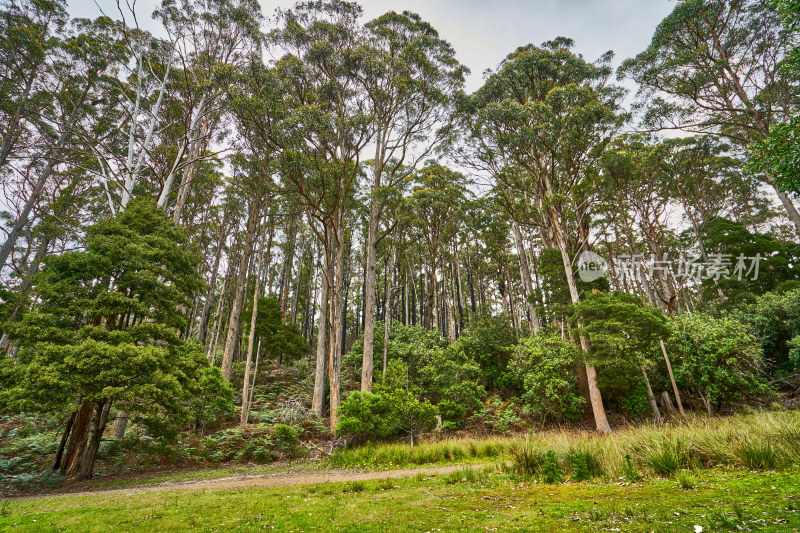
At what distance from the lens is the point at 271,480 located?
799cm

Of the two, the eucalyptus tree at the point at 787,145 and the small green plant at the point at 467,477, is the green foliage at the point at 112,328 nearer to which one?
the small green plant at the point at 467,477

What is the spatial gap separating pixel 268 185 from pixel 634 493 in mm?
17517

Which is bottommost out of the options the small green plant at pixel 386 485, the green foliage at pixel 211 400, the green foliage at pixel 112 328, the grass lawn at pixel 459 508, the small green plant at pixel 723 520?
the small green plant at pixel 386 485

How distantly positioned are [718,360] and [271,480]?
55.2 ft

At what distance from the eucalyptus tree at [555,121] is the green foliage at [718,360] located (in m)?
4.49

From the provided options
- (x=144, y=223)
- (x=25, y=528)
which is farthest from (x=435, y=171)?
(x=25, y=528)

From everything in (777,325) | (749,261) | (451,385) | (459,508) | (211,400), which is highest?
(749,261)

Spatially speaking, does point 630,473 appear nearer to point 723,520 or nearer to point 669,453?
point 669,453

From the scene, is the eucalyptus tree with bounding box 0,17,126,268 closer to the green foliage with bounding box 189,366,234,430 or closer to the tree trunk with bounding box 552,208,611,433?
the green foliage with bounding box 189,366,234,430

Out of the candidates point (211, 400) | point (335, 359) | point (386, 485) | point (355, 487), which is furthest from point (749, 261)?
point (211, 400)

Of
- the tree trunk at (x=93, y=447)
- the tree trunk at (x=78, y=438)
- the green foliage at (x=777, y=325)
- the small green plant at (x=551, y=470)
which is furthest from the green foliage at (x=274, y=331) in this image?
the green foliage at (x=777, y=325)

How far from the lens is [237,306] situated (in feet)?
56.0

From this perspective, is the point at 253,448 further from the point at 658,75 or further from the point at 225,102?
the point at 658,75

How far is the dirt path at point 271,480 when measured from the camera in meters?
6.87
